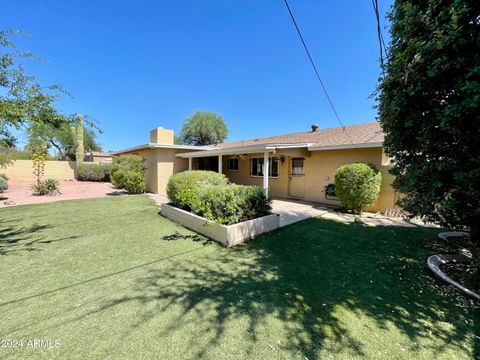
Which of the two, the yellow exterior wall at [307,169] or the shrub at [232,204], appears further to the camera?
the yellow exterior wall at [307,169]

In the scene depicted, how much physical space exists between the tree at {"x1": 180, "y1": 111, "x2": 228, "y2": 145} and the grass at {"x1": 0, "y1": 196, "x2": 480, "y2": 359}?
24623 millimetres

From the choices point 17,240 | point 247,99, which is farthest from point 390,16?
point 247,99

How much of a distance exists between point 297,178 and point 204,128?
19.9m

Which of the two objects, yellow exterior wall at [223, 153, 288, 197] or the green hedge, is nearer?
the green hedge

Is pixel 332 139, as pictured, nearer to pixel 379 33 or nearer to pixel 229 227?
pixel 379 33

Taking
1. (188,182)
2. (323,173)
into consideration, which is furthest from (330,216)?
(188,182)

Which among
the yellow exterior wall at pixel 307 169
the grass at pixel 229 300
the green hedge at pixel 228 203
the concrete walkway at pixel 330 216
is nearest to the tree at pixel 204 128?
the yellow exterior wall at pixel 307 169

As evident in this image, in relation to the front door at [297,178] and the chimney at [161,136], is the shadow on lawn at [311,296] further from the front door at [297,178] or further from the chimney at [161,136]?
the chimney at [161,136]

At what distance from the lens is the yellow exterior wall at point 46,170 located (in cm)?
1781

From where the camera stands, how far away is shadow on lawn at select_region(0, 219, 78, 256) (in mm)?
4629

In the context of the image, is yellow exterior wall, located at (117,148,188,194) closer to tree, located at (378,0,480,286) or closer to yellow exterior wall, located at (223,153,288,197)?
yellow exterior wall, located at (223,153,288,197)

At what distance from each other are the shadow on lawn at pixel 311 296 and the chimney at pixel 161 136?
452 inches

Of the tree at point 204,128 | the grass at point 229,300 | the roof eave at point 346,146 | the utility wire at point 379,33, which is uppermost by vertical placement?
the tree at point 204,128

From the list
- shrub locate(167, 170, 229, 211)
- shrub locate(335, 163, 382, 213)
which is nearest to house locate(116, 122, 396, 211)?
shrub locate(335, 163, 382, 213)
